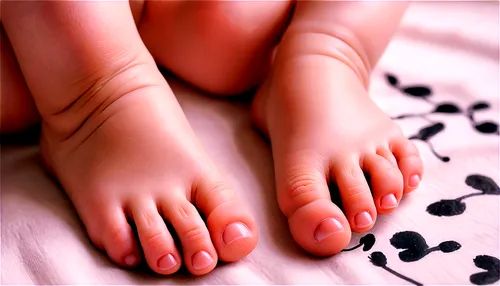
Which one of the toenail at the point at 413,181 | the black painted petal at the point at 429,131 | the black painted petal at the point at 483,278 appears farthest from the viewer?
the black painted petal at the point at 429,131

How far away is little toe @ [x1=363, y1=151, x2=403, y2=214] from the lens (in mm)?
690

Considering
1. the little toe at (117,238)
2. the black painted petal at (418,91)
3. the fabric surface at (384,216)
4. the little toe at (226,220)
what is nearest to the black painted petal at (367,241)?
the fabric surface at (384,216)

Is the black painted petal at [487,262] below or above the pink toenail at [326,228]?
below

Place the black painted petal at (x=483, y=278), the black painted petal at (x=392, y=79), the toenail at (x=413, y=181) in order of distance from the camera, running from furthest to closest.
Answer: the black painted petal at (x=392, y=79) → the toenail at (x=413, y=181) → the black painted petal at (x=483, y=278)

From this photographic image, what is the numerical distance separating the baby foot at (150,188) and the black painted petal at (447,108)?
0.35 meters

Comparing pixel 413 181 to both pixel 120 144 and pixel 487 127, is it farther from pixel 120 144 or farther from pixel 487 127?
pixel 120 144

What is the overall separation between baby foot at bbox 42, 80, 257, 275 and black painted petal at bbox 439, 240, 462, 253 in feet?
0.59

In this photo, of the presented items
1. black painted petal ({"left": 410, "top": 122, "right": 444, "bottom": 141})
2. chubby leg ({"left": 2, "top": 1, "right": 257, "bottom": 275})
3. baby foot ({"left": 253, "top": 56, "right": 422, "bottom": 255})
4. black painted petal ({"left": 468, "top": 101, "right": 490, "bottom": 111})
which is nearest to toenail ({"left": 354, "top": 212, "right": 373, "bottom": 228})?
baby foot ({"left": 253, "top": 56, "right": 422, "bottom": 255})

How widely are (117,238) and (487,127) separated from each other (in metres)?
0.48

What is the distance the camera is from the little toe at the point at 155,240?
63cm

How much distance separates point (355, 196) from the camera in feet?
2.22

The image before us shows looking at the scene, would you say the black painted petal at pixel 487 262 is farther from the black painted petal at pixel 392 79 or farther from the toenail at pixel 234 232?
the black painted petal at pixel 392 79

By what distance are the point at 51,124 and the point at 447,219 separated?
0.43 metres

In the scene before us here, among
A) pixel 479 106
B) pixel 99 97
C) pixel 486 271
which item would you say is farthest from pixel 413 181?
pixel 99 97
